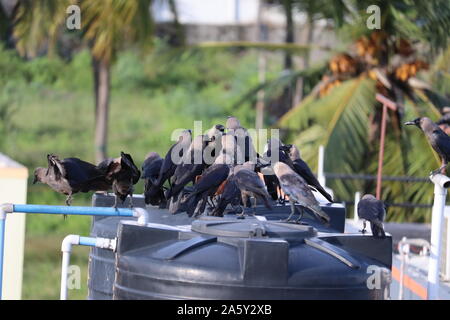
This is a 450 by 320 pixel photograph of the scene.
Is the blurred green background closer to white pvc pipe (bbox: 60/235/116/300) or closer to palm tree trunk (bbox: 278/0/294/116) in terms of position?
palm tree trunk (bbox: 278/0/294/116)

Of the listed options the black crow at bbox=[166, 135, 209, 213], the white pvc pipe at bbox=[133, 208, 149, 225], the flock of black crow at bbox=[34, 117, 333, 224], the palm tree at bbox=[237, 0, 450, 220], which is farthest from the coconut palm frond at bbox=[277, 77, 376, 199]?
the white pvc pipe at bbox=[133, 208, 149, 225]

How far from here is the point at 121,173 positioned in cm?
563

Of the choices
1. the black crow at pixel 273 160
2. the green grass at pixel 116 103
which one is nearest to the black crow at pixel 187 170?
the black crow at pixel 273 160

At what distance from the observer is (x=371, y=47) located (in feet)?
53.0

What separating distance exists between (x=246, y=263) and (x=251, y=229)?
34 cm

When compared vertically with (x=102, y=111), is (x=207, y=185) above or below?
below

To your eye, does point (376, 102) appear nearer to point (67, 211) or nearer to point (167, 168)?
point (167, 168)

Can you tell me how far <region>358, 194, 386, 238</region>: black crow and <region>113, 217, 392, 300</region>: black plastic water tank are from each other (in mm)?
250

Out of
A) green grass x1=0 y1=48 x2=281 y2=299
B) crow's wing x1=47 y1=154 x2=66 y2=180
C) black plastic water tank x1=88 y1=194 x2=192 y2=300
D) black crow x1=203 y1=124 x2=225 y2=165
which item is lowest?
black plastic water tank x1=88 y1=194 x2=192 y2=300

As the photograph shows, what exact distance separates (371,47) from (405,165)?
210 cm

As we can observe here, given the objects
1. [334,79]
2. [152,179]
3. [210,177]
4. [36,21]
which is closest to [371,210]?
[210,177]

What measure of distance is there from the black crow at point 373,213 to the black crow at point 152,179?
1.35 metres

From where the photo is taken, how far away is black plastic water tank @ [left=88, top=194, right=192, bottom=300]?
6.03m

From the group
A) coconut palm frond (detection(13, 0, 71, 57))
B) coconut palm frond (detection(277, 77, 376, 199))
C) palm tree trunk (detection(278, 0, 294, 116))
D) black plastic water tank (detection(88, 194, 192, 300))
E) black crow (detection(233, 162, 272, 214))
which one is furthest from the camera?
palm tree trunk (detection(278, 0, 294, 116))
